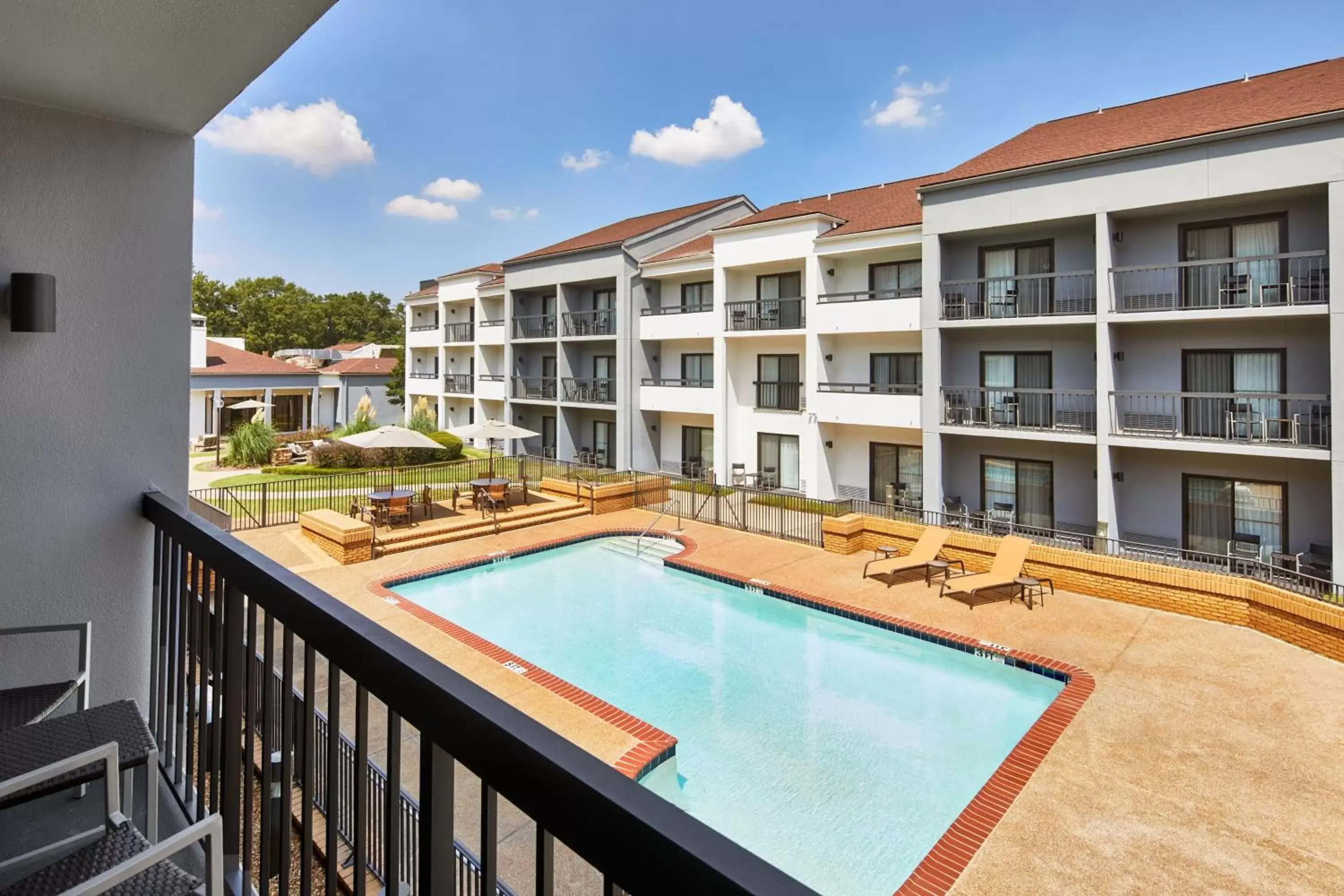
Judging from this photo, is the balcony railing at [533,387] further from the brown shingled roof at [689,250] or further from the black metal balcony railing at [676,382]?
the brown shingled roof at [689,250]

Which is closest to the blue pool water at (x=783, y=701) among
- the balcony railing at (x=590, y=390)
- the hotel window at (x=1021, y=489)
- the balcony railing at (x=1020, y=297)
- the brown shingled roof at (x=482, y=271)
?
the hotel window at (x=1021, y=489)

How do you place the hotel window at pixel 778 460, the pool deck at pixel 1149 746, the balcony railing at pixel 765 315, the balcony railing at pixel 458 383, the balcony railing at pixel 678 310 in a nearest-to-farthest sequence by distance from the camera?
the pool deck at pixel 1149 746, the balcony railing at pixel 765 315, the hotel window at pixel 778 460, the balcony railing at pixel 678 310, the balcony railing at pixel 458 383

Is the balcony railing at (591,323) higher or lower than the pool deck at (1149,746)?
higher

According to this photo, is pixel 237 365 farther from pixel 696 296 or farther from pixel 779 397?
pixel 779 397

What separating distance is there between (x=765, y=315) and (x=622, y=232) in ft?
28.9

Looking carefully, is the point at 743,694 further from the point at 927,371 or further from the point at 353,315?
the point at 353,315

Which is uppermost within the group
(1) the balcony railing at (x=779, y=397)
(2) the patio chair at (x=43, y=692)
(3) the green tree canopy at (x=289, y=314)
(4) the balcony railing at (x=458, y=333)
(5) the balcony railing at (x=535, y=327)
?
(3) the green tree canopy at (x=289, y=314)

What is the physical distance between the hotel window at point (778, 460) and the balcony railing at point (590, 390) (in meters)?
6.27

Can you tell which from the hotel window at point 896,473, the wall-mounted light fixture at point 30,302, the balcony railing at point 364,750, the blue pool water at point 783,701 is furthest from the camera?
the hotel window at point 896,473

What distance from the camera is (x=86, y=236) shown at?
10.9 feet

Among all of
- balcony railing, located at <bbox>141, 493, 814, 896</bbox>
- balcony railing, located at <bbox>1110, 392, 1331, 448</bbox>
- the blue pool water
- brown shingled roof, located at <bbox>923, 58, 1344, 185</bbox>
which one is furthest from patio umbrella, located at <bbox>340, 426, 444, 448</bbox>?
balcony railing, located at <bbox>1110, 392, 1331, 448</bbox>

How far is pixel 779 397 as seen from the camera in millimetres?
22266

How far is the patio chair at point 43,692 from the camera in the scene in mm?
2783

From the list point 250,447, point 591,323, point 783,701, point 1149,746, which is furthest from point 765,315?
point 250,447
